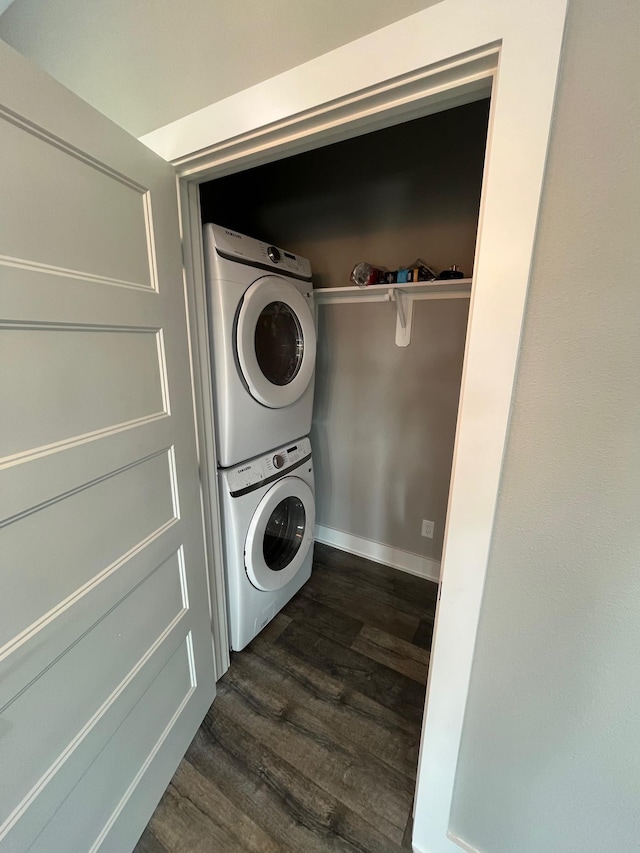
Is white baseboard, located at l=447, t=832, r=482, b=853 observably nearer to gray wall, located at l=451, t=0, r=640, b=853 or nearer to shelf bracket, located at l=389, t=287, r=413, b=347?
gray wall, located at l=451, t=0, r=640, b=853

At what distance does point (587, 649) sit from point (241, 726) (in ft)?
4.11

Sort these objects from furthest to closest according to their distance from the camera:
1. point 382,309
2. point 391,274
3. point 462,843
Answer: point 382,309 < point 391,274 < point 462,843

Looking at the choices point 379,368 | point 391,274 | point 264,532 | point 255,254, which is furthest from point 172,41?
point 264,532

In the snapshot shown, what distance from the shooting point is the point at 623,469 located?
1.89 ft

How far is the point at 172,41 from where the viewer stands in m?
0.82

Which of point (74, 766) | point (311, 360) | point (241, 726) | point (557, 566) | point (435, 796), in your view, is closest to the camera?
point (557, 566)

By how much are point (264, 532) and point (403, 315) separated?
4.29 feet

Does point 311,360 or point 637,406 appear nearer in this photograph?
point 637,406

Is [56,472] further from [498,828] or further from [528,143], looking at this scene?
[498,828]

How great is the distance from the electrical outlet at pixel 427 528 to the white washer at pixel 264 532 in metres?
0.69

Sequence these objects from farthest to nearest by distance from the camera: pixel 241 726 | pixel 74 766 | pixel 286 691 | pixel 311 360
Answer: pixel 311 360, pixel 286 691, pixel 241 726, pixel 74 766

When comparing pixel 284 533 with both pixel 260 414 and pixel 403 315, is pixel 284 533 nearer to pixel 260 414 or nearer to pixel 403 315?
pixel 260 414

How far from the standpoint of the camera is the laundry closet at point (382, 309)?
1698 millimetres

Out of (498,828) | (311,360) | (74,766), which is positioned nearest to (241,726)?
(74,766)
